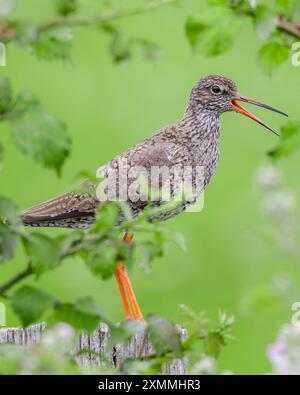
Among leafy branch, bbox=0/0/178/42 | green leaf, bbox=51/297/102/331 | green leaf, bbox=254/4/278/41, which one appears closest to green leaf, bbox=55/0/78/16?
leafy branch, bbox=0/0/178/42

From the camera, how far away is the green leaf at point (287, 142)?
2.91 meters

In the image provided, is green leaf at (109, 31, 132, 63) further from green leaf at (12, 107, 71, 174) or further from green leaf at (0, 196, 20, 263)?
green leaf at (0, 196, 20, 263)

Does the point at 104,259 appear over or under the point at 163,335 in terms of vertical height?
over

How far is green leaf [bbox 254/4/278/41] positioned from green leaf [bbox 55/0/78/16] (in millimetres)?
531

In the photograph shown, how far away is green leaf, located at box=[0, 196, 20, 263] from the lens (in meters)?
2.81

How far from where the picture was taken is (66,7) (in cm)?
276

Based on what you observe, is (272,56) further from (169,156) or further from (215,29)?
(169,156)

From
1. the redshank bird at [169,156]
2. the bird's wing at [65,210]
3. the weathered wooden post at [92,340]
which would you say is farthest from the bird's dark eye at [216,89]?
the weathered wooden post at [92,340]

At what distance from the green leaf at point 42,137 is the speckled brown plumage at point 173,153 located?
119 inches

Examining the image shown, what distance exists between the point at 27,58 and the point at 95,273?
38.3ft

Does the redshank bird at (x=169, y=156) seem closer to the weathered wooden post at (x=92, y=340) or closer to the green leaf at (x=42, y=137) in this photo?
the weathered wooden post at (x=92, y=340)

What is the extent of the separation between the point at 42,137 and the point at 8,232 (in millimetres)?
290

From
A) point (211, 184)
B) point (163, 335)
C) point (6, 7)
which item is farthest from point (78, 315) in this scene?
point (211, 184)

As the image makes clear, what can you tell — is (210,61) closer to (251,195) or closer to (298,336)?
(251,195)
